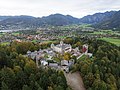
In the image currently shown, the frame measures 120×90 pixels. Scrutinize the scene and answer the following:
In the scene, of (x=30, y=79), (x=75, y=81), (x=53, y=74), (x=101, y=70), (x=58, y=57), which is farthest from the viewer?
(x=58, y=57)

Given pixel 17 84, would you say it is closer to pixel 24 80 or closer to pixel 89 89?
pixel 24 80

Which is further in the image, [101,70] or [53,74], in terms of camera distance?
[101,70]

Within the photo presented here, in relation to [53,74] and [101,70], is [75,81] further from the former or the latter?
[101,70]

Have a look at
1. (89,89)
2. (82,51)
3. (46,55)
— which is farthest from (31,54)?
(89,89)

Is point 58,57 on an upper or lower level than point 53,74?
lower

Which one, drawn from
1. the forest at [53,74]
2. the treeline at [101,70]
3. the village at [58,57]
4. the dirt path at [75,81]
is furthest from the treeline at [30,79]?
the village at [58,57]

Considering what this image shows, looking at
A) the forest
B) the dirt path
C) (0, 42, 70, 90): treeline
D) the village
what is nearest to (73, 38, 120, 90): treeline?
the forest

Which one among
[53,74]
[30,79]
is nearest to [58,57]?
[53,74]
